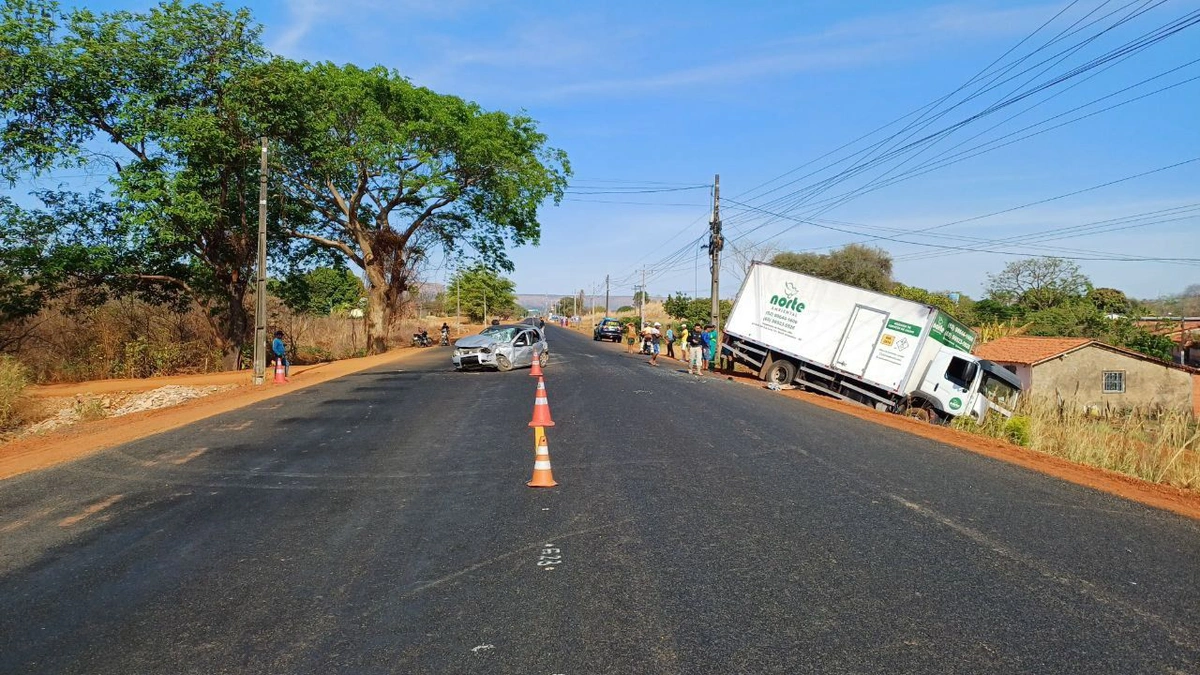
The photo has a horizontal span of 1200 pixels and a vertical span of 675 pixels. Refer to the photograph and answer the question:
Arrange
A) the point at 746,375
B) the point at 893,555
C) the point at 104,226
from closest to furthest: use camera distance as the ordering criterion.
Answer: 1. the point at 893,555
2. the point at 104,226
3. the point at 746,375

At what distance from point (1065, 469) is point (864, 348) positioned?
1144 centimetres

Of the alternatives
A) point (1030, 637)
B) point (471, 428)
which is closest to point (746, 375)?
point (471, 428)

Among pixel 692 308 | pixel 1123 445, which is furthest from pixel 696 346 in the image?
pixel 692 308

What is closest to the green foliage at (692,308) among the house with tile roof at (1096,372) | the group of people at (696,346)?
the group of people at (696,346)

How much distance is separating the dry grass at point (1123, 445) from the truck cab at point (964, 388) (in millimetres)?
2541

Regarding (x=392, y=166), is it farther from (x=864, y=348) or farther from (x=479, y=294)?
(x=479, y=294)

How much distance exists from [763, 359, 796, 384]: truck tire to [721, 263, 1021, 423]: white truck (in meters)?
0.03

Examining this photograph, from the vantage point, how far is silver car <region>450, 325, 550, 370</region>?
24.8 metres

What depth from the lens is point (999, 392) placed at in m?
20.7

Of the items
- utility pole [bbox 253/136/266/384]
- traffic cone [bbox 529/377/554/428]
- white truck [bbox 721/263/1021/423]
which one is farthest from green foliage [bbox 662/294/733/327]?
traffic cone [bbox 529/377/554/428]

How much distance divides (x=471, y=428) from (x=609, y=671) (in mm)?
8779

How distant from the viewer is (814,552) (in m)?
5.96

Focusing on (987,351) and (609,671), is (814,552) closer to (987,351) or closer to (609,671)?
(609,671)

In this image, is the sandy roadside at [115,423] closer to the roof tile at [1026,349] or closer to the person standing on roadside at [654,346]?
the person standing on roadside at [654,346]
